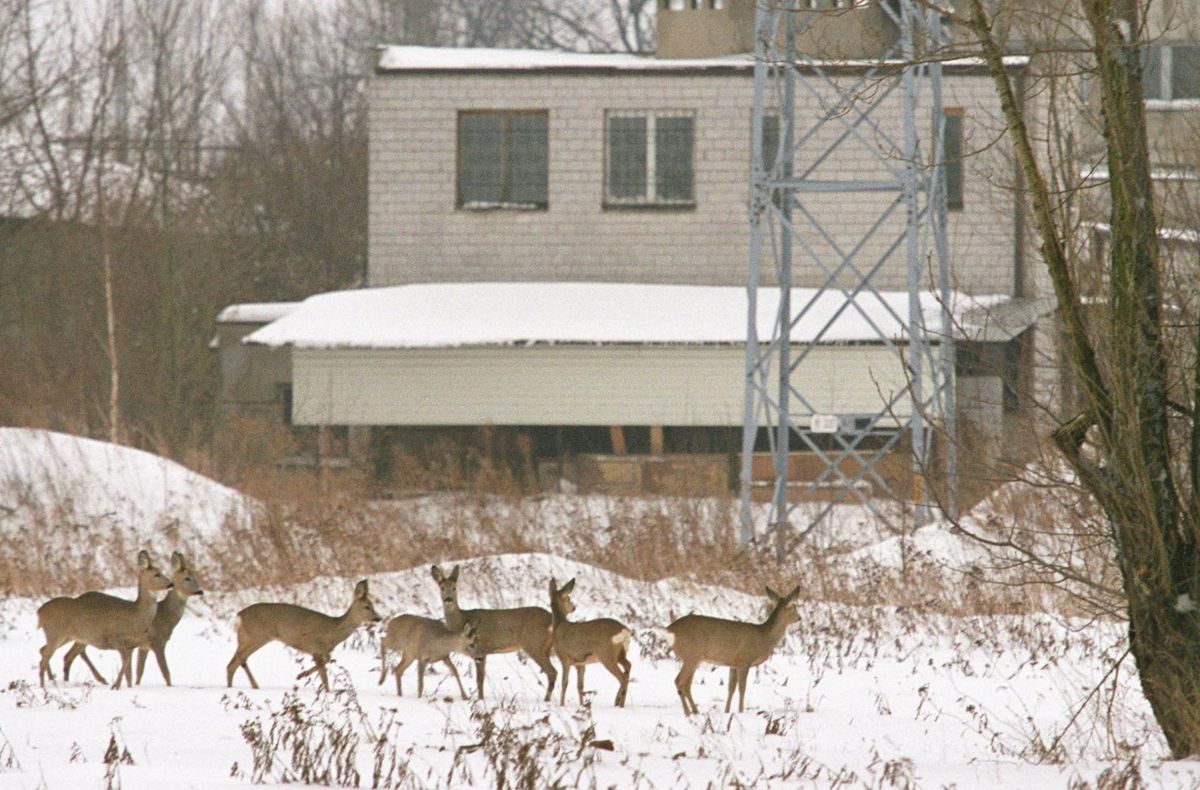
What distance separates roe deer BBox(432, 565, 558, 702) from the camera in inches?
412

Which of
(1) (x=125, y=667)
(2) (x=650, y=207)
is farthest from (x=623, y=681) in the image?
(2) (x=650, y=207)

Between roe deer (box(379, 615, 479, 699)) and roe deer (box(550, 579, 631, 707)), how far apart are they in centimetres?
53

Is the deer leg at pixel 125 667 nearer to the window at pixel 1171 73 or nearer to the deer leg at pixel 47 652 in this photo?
the deer leg at pixel 47 652

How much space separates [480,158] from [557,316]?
430cm

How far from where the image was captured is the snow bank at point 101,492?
66.8ft

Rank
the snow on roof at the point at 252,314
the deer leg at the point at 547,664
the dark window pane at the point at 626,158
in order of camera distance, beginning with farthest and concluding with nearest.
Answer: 1. the snow on roof at the point at 252,314
2. the dark window pane at the point at 626,158
3. the deer leg at the point at 547,664

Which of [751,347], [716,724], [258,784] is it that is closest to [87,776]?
[258,784]

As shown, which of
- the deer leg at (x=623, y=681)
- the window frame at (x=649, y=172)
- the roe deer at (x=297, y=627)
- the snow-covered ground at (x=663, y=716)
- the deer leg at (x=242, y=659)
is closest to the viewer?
the snow-covered ground at (x=663, y=716)

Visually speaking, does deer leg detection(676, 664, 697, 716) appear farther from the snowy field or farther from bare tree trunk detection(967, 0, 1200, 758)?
bare tree trunk detection(967, 0, 1200, 758)

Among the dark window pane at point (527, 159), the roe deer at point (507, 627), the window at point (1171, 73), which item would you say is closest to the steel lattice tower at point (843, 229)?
the roe deer at point (507, 627)

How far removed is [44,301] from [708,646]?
3110 centimetres

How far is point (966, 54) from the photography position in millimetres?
8562

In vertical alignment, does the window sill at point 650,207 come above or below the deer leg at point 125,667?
above

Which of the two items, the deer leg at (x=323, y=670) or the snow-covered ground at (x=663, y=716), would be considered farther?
the deer leg at (x=323, y=670)
